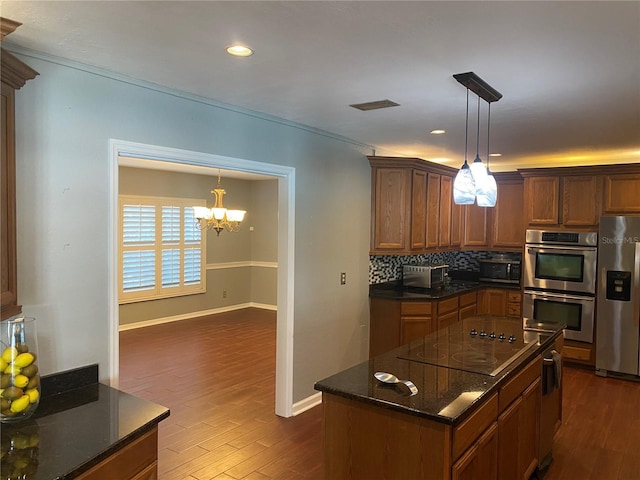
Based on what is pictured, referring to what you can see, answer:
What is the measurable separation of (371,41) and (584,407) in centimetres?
389

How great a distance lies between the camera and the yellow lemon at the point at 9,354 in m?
1.81

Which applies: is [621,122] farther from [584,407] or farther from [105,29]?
[105,29]

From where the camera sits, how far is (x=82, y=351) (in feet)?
8.13

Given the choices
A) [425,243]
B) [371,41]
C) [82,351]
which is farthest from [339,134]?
[82,351]

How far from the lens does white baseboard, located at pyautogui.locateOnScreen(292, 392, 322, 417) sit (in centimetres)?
399

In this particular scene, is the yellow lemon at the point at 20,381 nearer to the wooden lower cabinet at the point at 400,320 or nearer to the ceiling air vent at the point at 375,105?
the ceiling air vent at the point at 375,105

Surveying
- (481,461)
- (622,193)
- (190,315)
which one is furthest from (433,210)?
(190,315)

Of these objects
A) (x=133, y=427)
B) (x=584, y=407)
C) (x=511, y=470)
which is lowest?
(x=584, y=407)

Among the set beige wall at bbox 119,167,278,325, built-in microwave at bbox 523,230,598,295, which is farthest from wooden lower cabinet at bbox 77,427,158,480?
beige wall at bbox 119,167,278,325

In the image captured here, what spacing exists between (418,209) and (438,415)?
348 centimetres

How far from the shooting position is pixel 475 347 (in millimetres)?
2832

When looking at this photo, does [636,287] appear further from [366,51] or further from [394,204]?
[366,51]

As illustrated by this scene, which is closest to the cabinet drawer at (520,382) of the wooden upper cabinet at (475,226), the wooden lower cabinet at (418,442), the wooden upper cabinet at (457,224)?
the wooden lower cabinet at (418,442)

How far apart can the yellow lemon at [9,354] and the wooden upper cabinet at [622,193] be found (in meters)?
5.58
